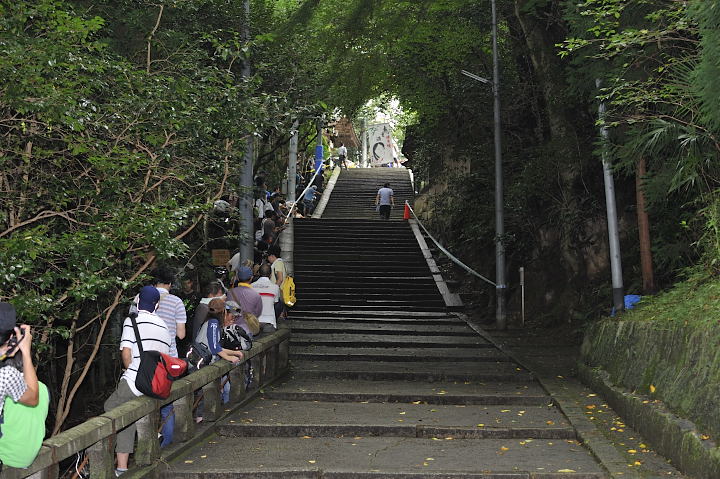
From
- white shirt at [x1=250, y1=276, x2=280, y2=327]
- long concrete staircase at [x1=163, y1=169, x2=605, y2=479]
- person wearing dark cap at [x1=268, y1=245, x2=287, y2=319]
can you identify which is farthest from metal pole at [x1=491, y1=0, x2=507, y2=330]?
white shirt at [x1=250, y1=276, x2=280, y2=327]

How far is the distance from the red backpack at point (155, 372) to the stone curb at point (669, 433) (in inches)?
165

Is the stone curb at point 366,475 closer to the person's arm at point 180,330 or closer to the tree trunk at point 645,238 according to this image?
the person's arm at point 180,330

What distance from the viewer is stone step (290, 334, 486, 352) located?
56.8 ft

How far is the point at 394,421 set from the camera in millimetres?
10445

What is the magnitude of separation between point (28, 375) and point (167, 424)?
404 centimetres

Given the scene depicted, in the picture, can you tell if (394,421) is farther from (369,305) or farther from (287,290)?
(369,305)

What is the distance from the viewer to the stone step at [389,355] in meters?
15.9

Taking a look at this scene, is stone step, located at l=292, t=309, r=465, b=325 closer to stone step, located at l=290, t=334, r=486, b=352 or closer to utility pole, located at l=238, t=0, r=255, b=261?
stone step, located at l=290, t=334, r=486, b=352

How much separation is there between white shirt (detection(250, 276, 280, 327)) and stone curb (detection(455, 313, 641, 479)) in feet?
13.5

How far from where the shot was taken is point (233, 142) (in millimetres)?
12750

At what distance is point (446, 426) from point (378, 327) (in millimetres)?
9315

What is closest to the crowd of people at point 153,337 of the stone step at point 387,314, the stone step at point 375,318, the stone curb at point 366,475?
the stone curb at point 366,475

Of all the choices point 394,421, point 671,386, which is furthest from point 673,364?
point 394,421

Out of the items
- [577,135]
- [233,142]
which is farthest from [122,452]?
[577,135]
